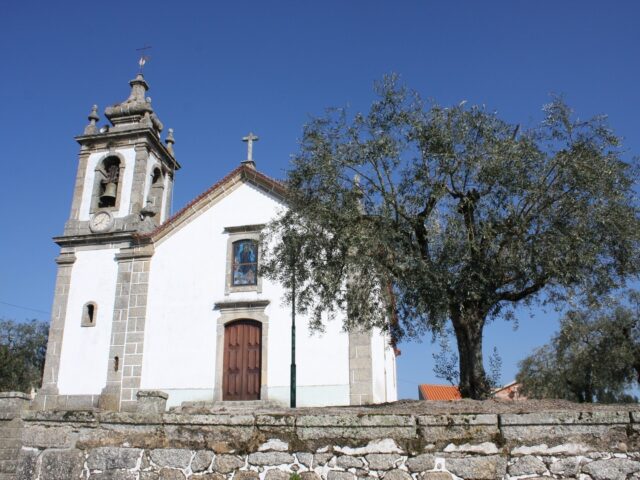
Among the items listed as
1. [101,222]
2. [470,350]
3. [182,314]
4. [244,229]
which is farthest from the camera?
[101,222]

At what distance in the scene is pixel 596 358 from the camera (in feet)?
76.4

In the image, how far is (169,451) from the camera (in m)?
6.67

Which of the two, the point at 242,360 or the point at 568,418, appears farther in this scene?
the point at 242,360

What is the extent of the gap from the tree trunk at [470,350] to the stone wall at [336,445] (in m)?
3.65

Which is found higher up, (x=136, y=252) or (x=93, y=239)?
(x=93, y=239)

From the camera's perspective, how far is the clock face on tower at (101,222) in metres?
19.7

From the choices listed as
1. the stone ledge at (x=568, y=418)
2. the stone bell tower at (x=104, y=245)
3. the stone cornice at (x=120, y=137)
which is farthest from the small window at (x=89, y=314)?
the stone ledge at (x=568, y=418)

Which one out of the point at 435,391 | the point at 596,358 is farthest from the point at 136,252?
the point at 435,391

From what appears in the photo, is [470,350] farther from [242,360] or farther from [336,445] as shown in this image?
[242,360]

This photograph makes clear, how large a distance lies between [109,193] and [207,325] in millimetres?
6784

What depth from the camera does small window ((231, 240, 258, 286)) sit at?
683 inches

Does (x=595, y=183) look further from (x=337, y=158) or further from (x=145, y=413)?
(x=145, y=413)

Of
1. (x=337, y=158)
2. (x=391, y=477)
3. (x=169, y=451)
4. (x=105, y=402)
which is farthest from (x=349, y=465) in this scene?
(x=105, y=402)

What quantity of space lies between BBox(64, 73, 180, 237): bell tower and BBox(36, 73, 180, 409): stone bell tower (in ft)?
A: 0.12
